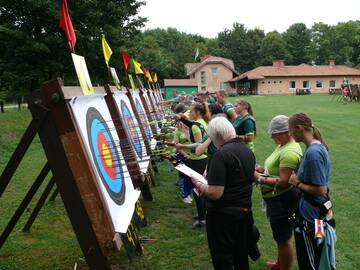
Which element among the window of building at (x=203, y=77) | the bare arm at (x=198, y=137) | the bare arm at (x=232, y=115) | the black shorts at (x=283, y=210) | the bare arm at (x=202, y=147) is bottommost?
the black shorts at (x=283, y=210)

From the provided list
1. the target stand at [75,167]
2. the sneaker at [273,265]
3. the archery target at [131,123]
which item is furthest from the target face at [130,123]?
the target stand at [75,167]

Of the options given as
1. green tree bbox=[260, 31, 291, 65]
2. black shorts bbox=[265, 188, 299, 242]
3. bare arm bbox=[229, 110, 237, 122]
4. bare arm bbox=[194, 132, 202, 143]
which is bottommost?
black shorts bbox=[265, 188, 299, 242]

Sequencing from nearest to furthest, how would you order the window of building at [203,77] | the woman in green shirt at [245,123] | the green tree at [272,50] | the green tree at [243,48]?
the woman in green shirt at [245,123] < the window of building at [203,77] < the green tree at [272,50] < the green tree at [243,48]

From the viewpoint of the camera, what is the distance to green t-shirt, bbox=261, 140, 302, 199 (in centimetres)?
372

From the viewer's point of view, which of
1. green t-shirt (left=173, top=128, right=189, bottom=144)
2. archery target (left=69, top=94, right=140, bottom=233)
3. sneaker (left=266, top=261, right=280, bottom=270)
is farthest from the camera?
green t-shirt (left=173, top=128, right=189, bottom=144)

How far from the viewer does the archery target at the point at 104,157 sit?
3.32 metres

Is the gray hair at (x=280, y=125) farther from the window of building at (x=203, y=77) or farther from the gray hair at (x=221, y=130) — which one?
the window of building at (x=203, y=77)

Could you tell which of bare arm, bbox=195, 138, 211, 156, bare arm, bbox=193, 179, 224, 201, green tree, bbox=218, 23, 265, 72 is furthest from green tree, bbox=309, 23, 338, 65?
bare arm, bbox=193, 179, 224, 201

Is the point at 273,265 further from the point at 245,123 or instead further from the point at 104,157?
the point at 104,157

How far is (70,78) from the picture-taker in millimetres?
26062

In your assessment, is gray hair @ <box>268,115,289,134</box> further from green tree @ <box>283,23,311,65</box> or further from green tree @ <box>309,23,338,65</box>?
green tree @ <box>283,23,311,65</box>

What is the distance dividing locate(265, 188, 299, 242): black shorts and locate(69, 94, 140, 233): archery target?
1.42 metres

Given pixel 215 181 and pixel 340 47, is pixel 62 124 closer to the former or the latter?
pixel 215 181

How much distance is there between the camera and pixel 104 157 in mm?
3893
